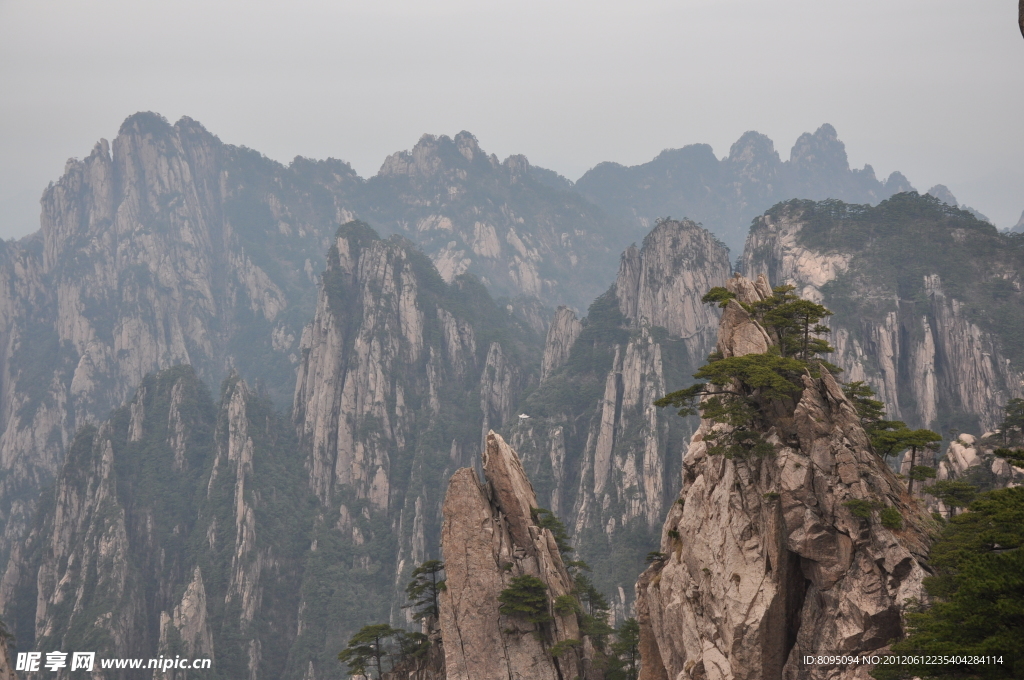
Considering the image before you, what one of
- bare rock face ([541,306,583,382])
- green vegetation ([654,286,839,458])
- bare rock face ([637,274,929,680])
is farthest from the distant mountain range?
bare rock face ([637,274,929,680])

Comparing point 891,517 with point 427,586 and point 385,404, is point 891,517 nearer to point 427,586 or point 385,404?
point 427,586

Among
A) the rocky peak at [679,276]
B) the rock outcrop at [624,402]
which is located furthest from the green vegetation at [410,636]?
the rocky peak at [679,276]

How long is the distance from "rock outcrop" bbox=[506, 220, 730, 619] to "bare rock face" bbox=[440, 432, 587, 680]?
215ft

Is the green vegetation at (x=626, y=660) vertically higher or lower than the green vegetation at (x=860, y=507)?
lower

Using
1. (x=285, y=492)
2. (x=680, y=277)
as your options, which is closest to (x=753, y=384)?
(x=680, y=277)

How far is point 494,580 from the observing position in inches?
1828

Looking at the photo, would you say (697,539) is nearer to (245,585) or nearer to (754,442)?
(754,442)

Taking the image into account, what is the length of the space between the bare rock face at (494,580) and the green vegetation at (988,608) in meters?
25.3

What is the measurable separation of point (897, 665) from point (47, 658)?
5331 inches

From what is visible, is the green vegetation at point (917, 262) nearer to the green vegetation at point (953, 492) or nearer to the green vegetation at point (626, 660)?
the green vegetation at point (953, 492)

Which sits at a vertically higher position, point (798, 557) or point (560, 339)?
point (560, 339)

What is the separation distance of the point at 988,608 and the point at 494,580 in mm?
30817

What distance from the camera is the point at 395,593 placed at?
143500mm

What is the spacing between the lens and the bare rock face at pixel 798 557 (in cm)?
2867
